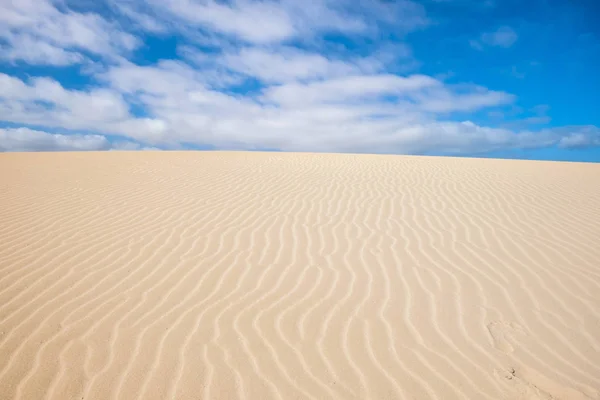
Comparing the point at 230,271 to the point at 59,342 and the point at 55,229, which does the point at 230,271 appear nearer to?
the point at 59,342

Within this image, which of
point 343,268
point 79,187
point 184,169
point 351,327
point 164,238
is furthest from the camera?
point 184,169

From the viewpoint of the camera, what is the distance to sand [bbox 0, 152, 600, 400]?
265 centimetres

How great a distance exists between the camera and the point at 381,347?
3.01m

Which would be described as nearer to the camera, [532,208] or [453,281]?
[453,281]

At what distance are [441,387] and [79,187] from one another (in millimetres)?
10006

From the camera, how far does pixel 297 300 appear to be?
373 centimetres

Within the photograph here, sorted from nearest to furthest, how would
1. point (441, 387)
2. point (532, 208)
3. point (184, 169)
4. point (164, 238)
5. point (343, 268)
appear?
point (441, 387) < point (343, 268) < point (164, 238) < point (532, 208) < point (184, 169)

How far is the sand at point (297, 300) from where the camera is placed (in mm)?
2654

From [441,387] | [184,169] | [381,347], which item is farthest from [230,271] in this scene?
[184,169]

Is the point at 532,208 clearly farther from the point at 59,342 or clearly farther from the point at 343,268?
the point at 59,342

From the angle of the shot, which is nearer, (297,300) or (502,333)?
(502,333)

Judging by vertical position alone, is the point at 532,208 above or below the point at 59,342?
above

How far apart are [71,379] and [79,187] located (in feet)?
26.6

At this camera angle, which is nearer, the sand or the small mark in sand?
the sand
